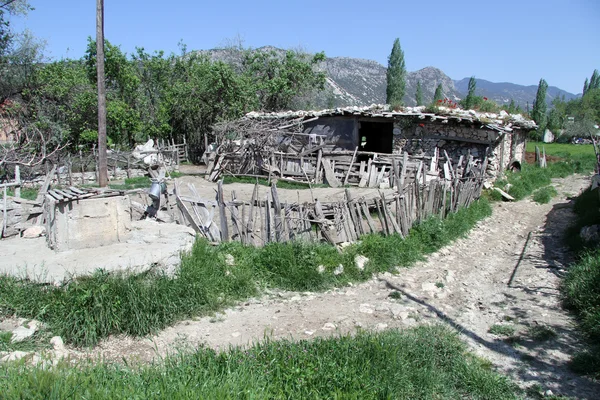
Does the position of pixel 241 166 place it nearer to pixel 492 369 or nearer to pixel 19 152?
pixel 19 152

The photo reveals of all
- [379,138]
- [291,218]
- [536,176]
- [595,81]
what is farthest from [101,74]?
[595,81]

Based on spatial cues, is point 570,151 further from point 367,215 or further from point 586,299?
point 586,299

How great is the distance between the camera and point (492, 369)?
180 inches

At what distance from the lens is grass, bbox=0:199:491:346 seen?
4.97 metres

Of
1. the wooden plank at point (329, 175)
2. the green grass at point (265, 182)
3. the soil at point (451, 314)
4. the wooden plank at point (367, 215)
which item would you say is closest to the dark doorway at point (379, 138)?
the wooden plank at point (329, 175)

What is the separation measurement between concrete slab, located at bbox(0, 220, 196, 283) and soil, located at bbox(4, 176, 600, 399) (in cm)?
102

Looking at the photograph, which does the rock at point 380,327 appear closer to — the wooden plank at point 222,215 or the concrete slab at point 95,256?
the concrete slab at point 95,256

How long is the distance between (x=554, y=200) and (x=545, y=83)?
1649 inches

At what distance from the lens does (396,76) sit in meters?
46.9

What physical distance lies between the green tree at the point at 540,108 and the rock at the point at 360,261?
43.3 meters

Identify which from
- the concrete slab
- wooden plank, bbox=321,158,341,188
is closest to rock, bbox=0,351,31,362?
the concrete slab

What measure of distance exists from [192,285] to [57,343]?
1.68 meters

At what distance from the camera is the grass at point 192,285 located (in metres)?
4.97

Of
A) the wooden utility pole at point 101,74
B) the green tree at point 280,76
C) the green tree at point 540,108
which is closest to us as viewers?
the wooden utility pole at point 101,74
